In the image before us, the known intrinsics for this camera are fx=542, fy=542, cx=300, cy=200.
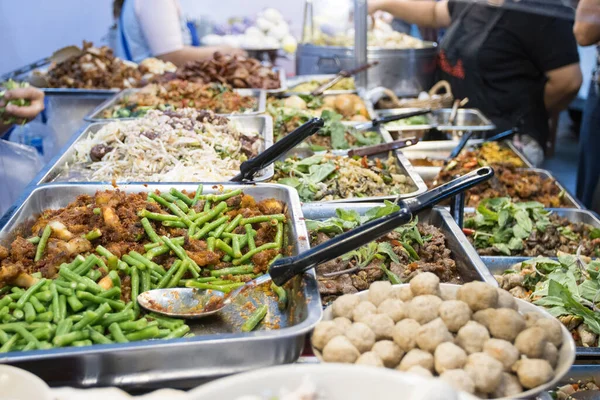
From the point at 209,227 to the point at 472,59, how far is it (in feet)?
15.5

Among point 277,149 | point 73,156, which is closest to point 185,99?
point 73,156

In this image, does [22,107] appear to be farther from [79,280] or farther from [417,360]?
[417,360]

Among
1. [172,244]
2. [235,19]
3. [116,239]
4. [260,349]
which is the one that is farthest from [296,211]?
[235,19]

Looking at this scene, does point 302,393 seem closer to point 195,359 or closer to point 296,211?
point 195,359

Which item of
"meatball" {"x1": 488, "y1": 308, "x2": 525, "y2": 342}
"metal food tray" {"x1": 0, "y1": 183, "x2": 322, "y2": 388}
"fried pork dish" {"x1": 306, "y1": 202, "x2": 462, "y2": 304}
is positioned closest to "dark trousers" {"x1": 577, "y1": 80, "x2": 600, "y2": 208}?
"fried pork dish" {"x1": 306, "y1": 202, "x2": 462, "y2": 304}

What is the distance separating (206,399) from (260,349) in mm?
505

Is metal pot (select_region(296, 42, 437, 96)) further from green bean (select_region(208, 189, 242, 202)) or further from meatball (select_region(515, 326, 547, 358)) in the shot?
meatball (select_region(515, 326, 547, 358))

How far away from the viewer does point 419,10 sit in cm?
729

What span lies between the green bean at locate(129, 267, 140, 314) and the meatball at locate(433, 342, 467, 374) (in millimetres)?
1177

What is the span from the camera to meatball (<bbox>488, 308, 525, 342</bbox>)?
1.64m

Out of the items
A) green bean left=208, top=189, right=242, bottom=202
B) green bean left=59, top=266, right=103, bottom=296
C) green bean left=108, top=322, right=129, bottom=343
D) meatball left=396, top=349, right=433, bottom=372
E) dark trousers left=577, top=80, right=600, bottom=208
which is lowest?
dark trousers left=577, top=80, right=600, bottom=208

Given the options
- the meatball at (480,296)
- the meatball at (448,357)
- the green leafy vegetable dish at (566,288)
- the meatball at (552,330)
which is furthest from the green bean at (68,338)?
the green leafy vegetable dish at (566,288)

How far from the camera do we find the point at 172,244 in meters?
2.42

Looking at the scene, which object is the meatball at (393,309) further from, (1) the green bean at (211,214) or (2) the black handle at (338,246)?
(1) the green bean at (211,214)
